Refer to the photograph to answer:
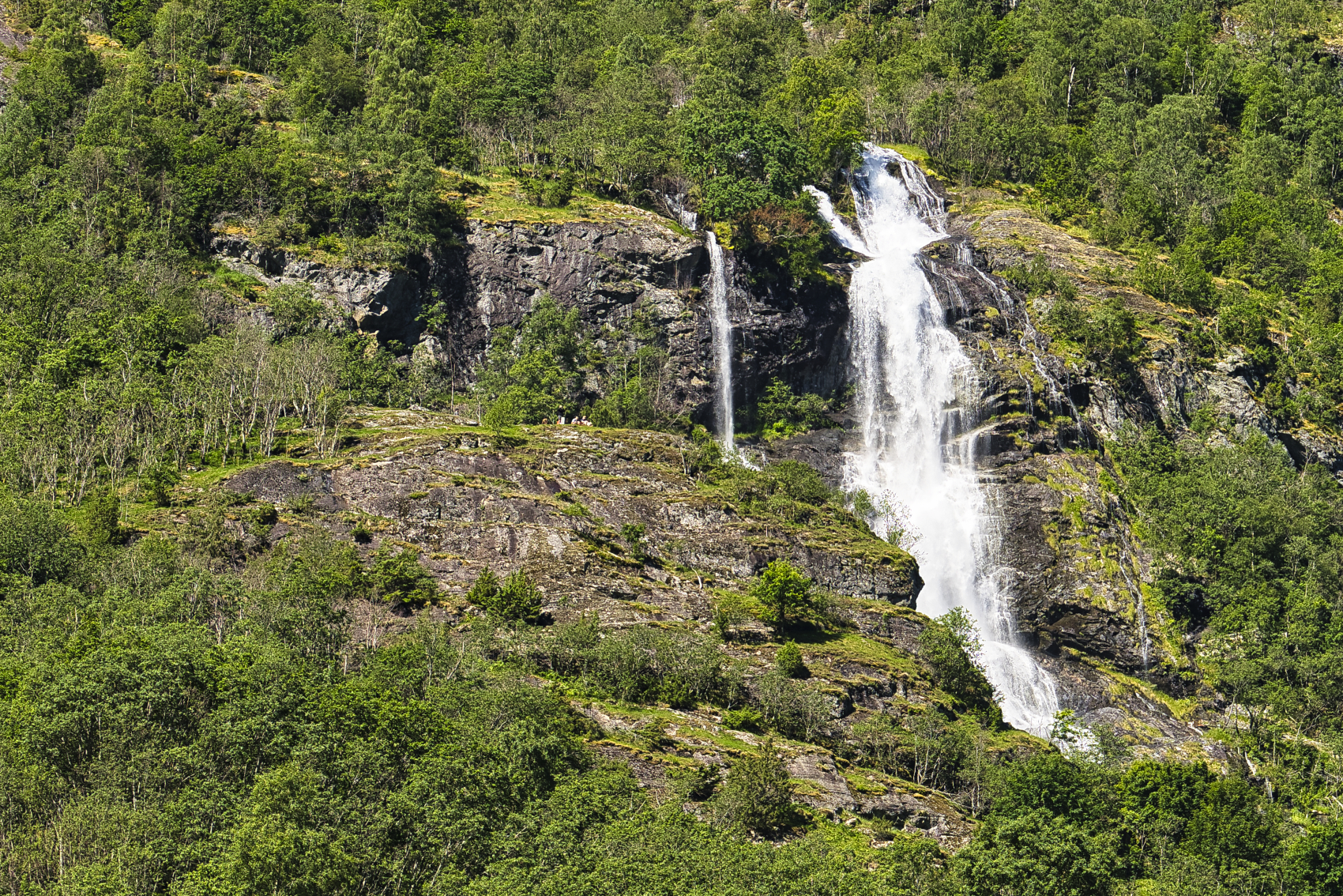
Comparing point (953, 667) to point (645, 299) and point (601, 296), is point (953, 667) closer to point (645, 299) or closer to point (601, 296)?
point (645, 299)

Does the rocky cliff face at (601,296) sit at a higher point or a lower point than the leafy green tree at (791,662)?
higher

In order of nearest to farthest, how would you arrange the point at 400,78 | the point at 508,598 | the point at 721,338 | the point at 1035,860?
the point at 1035,860 → the point at 508,598 → the point at 721,338 → the point at 400,78

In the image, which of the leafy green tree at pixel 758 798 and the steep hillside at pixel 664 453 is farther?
the leafy green tree at pixel 758 798

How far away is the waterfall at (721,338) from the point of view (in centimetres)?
9612

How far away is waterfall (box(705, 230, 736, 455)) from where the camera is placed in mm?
96125

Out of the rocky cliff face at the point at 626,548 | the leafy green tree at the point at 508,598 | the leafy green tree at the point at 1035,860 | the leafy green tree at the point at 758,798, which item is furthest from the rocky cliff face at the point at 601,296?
the leafy green tree at the point at 1035,860

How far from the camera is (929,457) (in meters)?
94.2

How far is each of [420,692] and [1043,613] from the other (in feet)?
151

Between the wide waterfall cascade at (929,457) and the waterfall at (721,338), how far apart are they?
9.27 metres

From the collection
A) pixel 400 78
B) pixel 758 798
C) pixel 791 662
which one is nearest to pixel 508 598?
pixel 791 662

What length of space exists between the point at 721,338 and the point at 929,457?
692 inches

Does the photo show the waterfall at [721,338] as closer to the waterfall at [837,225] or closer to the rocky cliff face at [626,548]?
the waterfall at [837,225]

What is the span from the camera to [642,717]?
60.2 m

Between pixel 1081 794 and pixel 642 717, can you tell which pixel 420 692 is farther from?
pixel 1081 794
